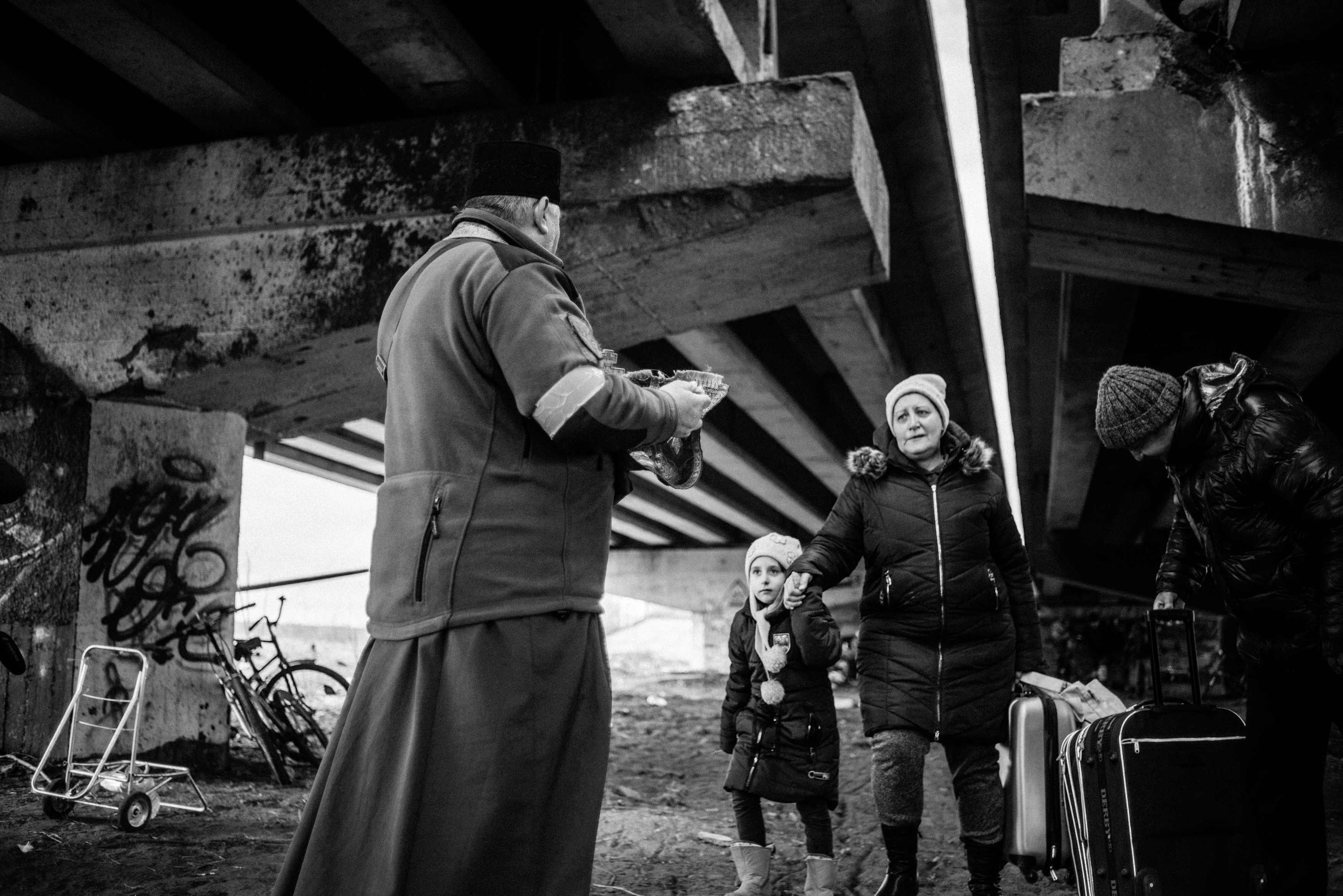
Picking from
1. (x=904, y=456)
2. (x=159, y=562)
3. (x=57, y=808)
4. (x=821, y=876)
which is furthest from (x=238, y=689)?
(x=904, y=456)

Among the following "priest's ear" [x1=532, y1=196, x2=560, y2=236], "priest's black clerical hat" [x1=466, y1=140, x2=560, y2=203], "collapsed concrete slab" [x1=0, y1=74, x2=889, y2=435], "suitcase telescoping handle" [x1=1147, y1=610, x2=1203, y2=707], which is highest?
"collapsed concrete slab" [x1=0, y1=74, x2=889, y2=435]

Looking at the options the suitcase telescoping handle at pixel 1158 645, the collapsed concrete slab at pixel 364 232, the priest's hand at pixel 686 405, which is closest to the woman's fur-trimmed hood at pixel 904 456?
the suitcase telescoping handle at pixel 1158 645

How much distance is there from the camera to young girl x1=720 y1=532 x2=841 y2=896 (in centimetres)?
401

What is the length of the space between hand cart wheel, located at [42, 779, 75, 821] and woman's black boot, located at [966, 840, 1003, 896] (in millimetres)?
3836

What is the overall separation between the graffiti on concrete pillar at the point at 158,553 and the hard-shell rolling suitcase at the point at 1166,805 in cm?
465

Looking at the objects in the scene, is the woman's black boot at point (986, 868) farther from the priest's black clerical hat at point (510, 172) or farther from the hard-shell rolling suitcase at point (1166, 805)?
the priest's black clerical hat at point (510, 172)

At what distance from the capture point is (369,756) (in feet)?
6.48

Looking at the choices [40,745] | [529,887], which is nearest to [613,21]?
[529,887]

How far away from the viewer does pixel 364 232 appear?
211 inches

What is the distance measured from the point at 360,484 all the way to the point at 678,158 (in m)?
12.2

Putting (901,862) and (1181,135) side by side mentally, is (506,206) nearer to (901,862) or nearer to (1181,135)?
(901,862)

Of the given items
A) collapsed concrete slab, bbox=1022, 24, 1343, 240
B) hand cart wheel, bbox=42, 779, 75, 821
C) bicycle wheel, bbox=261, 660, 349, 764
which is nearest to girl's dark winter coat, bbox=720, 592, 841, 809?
collapsed concrete slab, bbox=1022, 24, 1343, 240

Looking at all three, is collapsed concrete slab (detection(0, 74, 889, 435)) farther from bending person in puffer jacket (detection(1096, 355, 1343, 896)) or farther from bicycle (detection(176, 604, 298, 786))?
bending person in puffer jacket (detection(1096, 355, 1343, 896))

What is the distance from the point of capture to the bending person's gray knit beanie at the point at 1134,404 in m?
3.17
